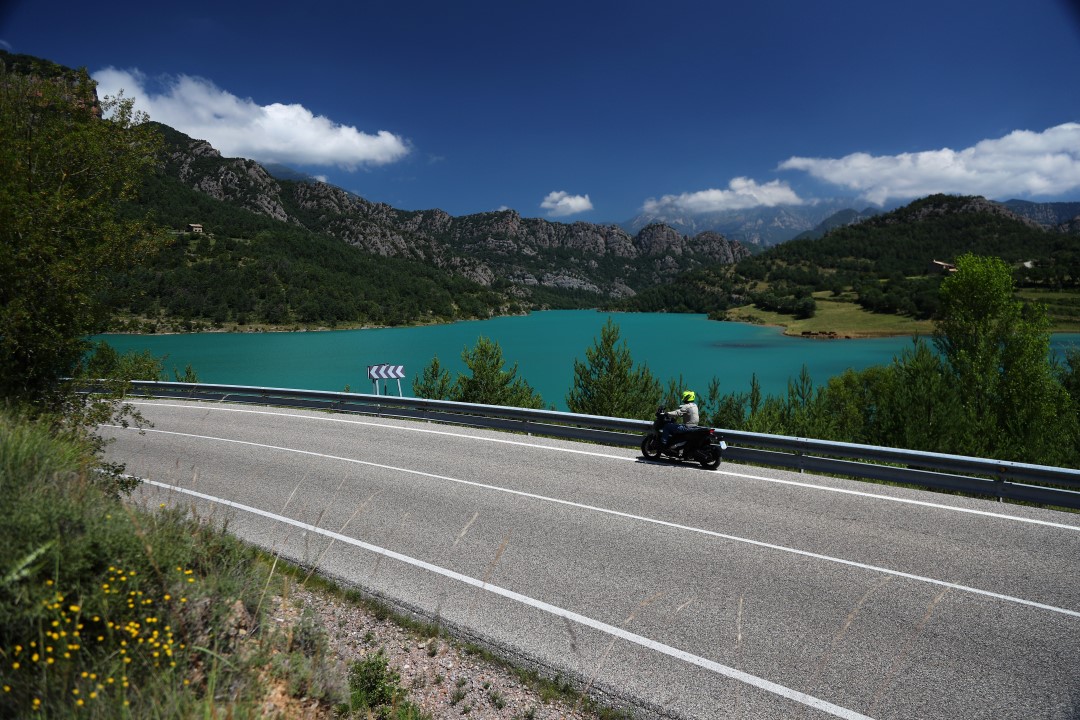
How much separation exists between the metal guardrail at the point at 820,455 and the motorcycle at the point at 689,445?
0.79 meters

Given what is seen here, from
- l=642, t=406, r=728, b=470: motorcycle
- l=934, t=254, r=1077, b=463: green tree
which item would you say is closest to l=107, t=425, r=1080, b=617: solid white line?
l=642, t=406, r=728, b=470: motorcycle

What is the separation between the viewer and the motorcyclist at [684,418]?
430 inches

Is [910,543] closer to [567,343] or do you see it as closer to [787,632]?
[787,632]

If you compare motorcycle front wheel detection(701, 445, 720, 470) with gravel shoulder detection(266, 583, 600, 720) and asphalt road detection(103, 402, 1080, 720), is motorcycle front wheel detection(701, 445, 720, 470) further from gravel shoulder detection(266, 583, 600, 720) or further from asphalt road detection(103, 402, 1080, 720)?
gravel shoulder detection(266, 583, 600, 720)

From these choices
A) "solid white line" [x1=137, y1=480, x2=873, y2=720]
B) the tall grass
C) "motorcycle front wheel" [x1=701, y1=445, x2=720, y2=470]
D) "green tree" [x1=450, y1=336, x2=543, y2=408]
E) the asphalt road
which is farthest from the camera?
"green tree" [x1=450, y1=336, x2=543, y2=408]

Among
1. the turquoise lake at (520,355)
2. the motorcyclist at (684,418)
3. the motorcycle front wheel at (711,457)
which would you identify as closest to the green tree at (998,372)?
the motorcycle front wheel at (711,457)

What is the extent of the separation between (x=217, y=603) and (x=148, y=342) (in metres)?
119

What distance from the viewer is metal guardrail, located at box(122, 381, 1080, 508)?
840 centimetres

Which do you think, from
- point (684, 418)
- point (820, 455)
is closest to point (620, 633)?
point (684, 418)

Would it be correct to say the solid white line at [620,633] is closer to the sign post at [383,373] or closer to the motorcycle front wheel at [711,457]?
the motorcycle front wheel at [711,457]

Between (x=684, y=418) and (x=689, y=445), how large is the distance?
0.53 m

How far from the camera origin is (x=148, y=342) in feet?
334

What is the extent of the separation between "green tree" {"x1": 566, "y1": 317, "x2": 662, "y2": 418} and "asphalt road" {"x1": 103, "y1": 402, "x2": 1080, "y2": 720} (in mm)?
15473

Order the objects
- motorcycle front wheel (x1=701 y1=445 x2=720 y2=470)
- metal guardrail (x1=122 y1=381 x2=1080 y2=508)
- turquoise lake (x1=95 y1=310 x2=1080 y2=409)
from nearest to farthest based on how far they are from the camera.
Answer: metal guardrail (x1=122 y1=381 x2=1080 y2=508), motorcycle front wheel (x1=701 y1=445 x2=720 y2=470), turquoise lake (x1=95 y1=310 x2=1080 y2=409)
